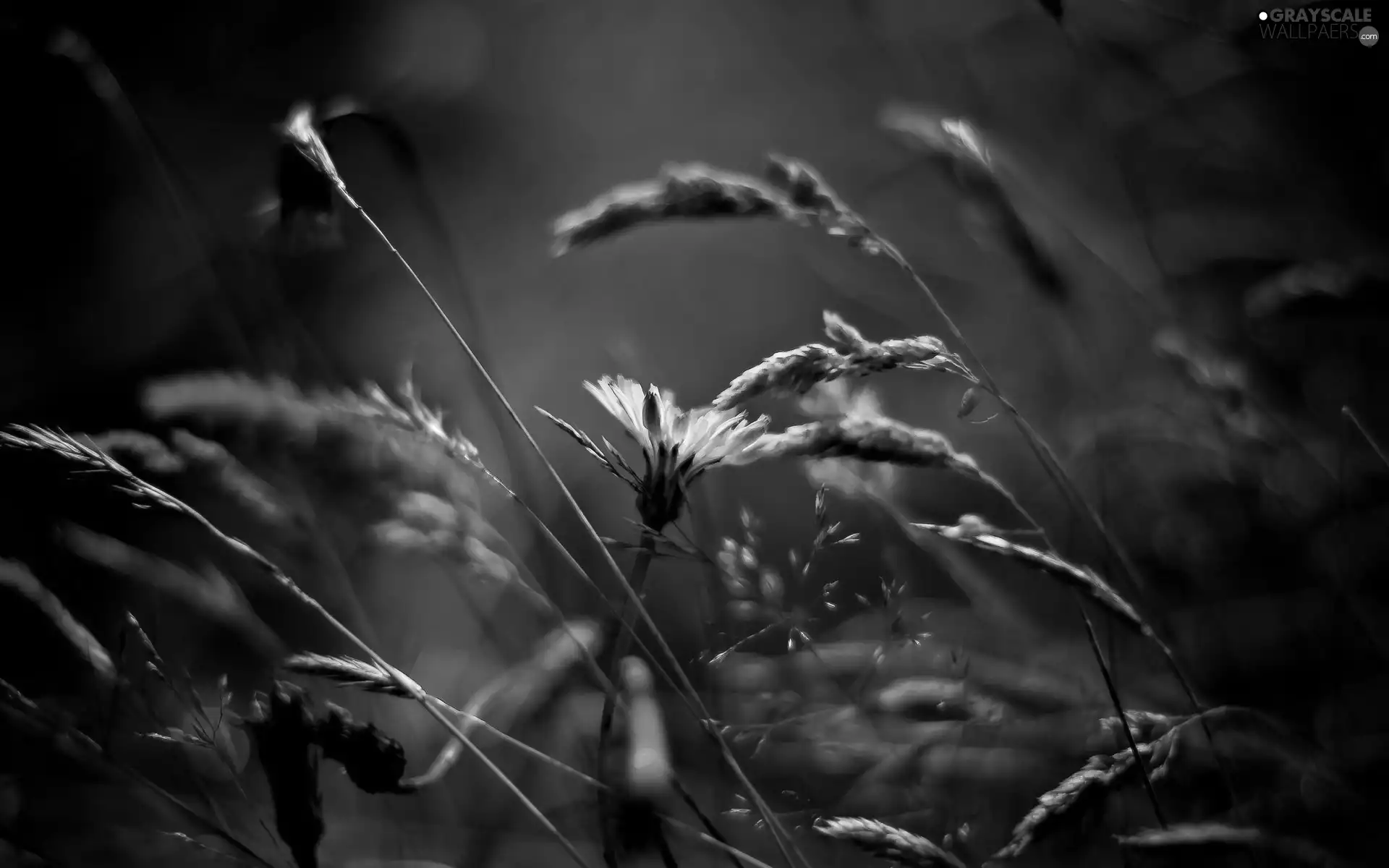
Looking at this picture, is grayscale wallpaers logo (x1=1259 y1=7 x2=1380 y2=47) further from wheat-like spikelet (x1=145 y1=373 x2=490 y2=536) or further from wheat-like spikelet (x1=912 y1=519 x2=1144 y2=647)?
wheat-like spikelet (x1=145 y1=373 x2=490 y2=536)

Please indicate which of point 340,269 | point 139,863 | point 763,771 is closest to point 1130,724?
point 763,771

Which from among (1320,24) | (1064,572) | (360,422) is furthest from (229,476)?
(1320,24)

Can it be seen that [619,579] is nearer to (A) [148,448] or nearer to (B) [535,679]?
(B) [535,679]

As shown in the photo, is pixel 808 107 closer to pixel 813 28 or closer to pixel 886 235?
pixel 813 28

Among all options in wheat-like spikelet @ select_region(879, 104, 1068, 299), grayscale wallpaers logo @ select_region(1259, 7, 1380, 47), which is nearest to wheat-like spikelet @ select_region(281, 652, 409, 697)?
wheat-like spikelet @ select_region(879, 104, 1068, 299)

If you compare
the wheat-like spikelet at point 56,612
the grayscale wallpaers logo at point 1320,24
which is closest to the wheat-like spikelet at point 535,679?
the wheat-like spikelet at point 56,612
